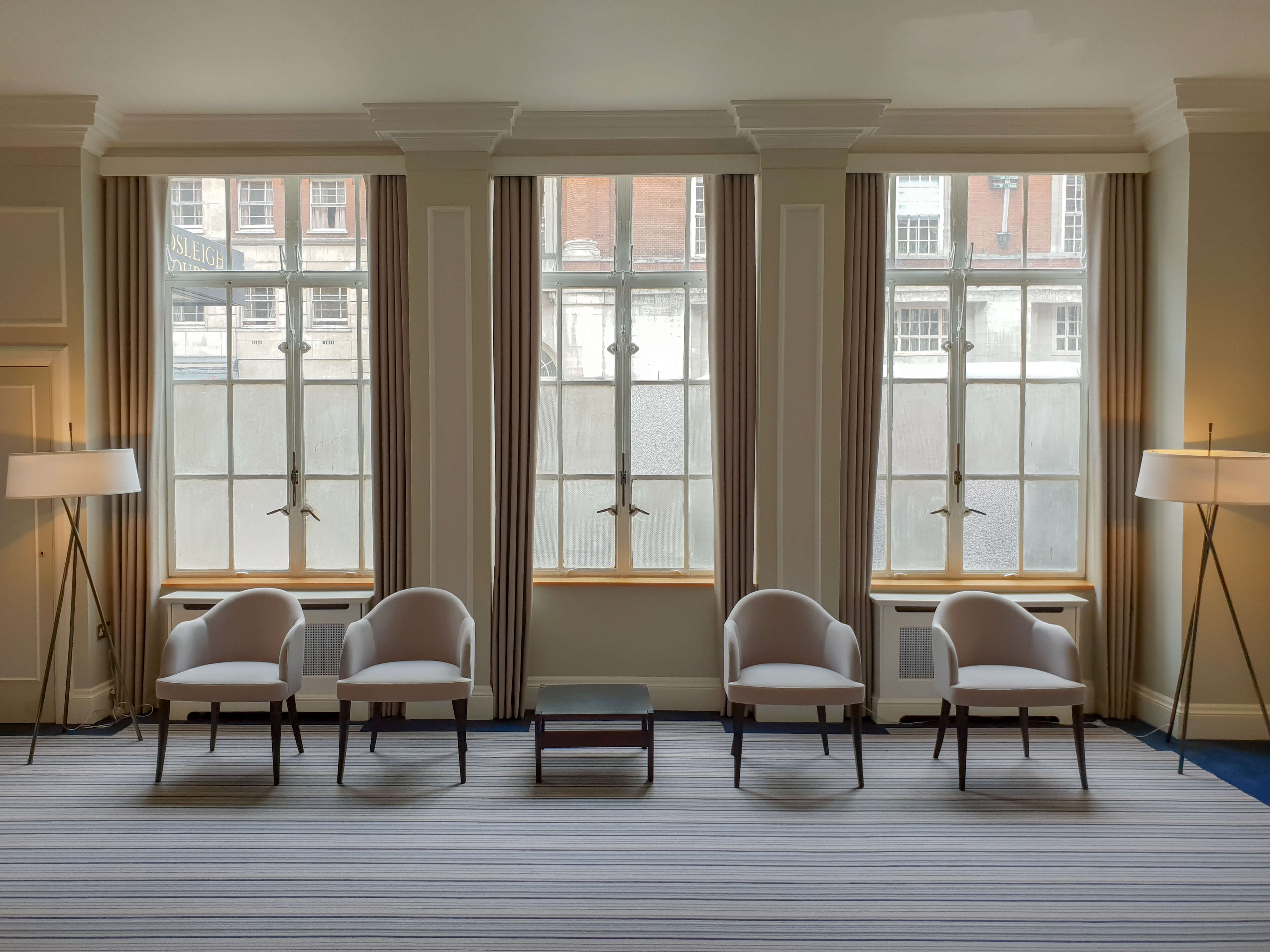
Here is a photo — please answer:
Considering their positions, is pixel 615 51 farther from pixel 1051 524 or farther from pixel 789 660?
pixel 1051 524

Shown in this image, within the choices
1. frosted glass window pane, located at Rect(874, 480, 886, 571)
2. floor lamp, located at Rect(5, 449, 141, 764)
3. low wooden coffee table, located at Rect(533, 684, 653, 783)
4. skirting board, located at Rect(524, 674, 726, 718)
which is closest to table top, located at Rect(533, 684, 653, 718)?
→ low wooden coffee table, located at Rect(533, 684, 653, 783)

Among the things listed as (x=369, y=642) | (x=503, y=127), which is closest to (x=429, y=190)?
(x=503, y=127)

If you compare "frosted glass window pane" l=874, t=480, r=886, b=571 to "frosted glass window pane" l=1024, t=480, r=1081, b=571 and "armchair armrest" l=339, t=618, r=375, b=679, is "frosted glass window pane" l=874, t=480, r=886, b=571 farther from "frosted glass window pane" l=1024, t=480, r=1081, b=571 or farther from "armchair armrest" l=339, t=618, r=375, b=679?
"armchair armrest" l=339, t=618, r=375, b=679

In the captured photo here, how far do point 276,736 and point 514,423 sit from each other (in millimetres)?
2021

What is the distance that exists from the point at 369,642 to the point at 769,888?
2298mm

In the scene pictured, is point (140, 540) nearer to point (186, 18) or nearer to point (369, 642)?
point (369, 642)

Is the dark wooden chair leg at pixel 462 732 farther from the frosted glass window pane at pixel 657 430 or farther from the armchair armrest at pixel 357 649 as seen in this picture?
the frosted glass window pane at pixel 657 430

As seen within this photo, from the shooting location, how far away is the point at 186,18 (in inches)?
147

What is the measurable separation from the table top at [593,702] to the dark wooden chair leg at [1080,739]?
1.94 meters

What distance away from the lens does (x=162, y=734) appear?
13.5ft

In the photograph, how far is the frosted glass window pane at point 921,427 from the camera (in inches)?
207

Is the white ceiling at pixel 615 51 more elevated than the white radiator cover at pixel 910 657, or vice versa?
the white ceiling at pixel 615 51

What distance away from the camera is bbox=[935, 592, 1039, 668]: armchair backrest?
4.48 meters

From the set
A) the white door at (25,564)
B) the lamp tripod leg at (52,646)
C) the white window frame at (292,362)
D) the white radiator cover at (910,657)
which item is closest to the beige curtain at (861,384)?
the white radiator cover at (910,657)
